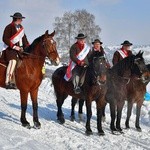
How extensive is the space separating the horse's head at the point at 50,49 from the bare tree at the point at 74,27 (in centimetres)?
3532

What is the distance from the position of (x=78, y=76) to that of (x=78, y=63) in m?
0.44

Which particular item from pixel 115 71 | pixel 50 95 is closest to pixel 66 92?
pixel 115 71

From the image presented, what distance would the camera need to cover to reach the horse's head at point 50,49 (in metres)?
9.18

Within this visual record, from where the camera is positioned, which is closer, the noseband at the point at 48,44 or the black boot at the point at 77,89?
the noseband at the point at 48,44

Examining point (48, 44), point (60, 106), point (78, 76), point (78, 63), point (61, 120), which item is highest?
point (48, 44)

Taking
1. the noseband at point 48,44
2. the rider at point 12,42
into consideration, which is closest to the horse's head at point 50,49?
the noseband at point 48,44

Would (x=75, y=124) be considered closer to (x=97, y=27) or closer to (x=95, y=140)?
(x=95, y=140)

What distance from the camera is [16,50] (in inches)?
383

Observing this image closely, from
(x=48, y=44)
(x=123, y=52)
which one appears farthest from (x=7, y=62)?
(x=123, y=52)

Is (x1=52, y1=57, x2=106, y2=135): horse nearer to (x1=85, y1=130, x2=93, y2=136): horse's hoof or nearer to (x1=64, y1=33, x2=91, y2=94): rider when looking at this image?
(x1=85, y1=130, x2=93, y2=136): horse's hoof

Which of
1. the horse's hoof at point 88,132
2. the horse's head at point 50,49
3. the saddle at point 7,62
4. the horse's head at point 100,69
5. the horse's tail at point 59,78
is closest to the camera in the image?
the horse's head at point 100,69

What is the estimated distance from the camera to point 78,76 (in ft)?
Answer: 33.2

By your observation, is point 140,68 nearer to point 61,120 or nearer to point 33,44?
point 61,120

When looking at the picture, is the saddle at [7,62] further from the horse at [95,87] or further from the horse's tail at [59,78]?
the horse's tail at [59,78]
